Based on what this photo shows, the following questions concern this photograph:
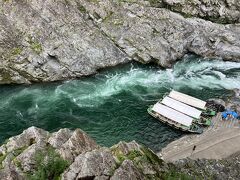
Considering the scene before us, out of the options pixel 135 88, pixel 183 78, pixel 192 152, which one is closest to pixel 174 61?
pixel 183 78

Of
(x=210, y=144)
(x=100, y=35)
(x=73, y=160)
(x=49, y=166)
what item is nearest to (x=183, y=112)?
(x=210, y=144)

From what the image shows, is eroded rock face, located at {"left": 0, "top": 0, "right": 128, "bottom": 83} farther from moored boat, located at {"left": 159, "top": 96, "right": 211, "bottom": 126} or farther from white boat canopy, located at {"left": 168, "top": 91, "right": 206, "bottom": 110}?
moored boat, located at {"left": 159, "top": 96, "right": 211, "bottom": 126}

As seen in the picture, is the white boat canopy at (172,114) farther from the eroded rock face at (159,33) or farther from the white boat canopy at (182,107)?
the eroded rock face at (159,33)

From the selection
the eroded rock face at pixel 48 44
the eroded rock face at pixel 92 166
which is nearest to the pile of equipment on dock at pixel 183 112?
the eroded rock face at pixel 48 44

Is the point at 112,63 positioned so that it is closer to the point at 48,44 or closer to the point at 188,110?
the point at 48,44

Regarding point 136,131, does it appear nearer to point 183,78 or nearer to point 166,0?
point 183,78

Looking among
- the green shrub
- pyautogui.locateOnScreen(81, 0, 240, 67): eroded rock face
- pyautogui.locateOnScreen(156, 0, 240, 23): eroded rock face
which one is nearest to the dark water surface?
pyautogui.locateOnScreen(81, 0, 240, 67): eroded rock face
